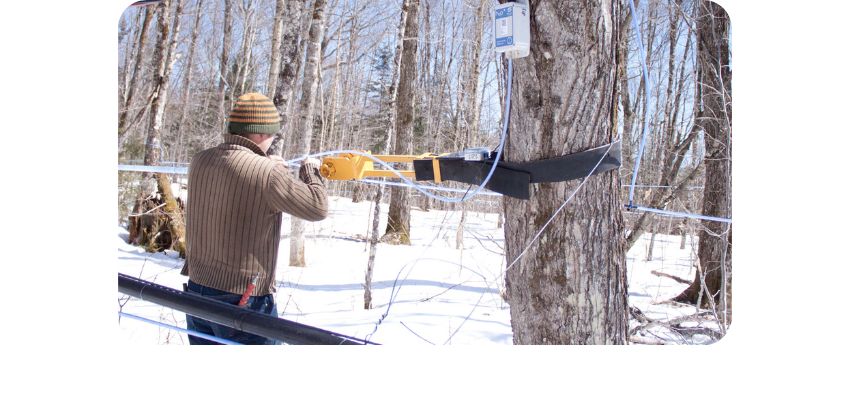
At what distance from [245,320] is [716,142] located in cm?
395

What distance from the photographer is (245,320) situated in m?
1.73

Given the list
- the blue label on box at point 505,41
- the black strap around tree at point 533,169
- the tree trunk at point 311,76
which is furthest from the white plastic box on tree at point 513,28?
the tree trunk at point 311,76

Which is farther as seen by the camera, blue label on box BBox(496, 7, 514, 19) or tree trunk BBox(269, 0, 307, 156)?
tree trunk BBox(269, 0, 307, 156)

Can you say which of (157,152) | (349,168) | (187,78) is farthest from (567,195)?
(187,78)

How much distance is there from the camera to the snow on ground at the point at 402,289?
3775 mm

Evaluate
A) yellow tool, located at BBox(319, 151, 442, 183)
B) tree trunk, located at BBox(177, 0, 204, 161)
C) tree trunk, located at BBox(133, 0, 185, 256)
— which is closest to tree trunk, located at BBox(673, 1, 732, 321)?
yellow tool, located at BBox(319, 151, 442, 183)

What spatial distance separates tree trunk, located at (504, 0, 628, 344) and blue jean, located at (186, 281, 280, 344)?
32.6 inches

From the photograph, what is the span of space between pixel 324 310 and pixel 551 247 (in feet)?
11.1

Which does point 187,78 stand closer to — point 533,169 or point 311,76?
point 311,76

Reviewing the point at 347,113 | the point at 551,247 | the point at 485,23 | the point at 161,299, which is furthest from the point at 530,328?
the point at 347,113

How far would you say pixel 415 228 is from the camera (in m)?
9.36

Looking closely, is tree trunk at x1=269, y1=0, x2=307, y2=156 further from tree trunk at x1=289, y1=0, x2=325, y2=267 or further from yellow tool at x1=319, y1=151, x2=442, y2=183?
yellow tool at x1=319, y1=151, x2=442, y2=183

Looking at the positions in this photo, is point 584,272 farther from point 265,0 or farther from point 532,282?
point 265,0

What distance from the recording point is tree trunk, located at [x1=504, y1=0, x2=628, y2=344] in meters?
1.58
